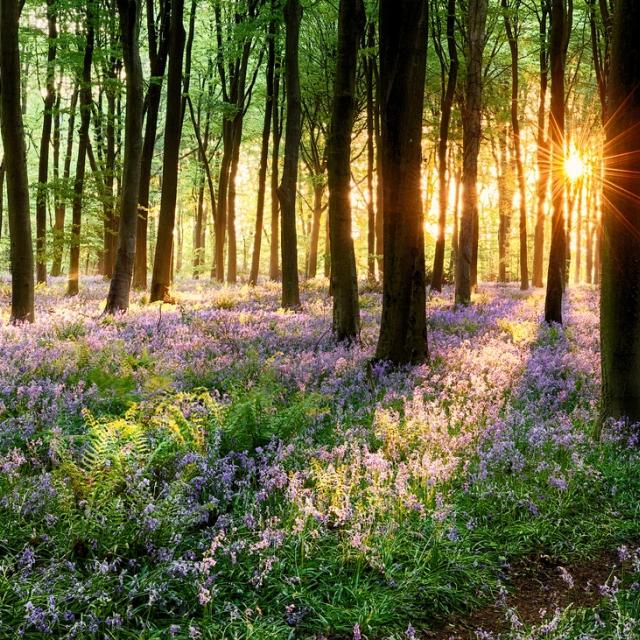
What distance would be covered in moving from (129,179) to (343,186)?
238 inches

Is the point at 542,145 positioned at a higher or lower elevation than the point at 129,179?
higher

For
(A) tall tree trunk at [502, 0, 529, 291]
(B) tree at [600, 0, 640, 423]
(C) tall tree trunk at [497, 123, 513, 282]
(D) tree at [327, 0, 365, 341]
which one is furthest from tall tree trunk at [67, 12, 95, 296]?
(C) tall tree trunk at [497, 123, 513, 282]

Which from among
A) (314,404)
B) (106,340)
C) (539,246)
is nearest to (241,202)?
(539,246)

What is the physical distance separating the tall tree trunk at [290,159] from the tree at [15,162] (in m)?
6.36

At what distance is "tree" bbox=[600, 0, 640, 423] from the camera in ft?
18.1

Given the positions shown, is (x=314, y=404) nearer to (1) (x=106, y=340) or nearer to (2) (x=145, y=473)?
(2) (x=145, y=473)

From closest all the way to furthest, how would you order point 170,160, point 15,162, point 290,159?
point 15,162
point 290,159
point 170,160

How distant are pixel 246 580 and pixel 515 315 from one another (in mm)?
13077

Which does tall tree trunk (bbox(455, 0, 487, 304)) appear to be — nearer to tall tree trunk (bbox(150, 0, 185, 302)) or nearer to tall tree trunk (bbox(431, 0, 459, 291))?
tall tree trunk (bbox(431, 0, 459, 291))

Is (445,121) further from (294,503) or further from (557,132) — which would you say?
(294,503)

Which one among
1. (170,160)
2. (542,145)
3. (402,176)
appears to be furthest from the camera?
(542,145)

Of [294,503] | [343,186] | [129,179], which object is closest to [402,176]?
[343,186]

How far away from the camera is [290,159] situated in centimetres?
1549

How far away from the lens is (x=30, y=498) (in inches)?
150
